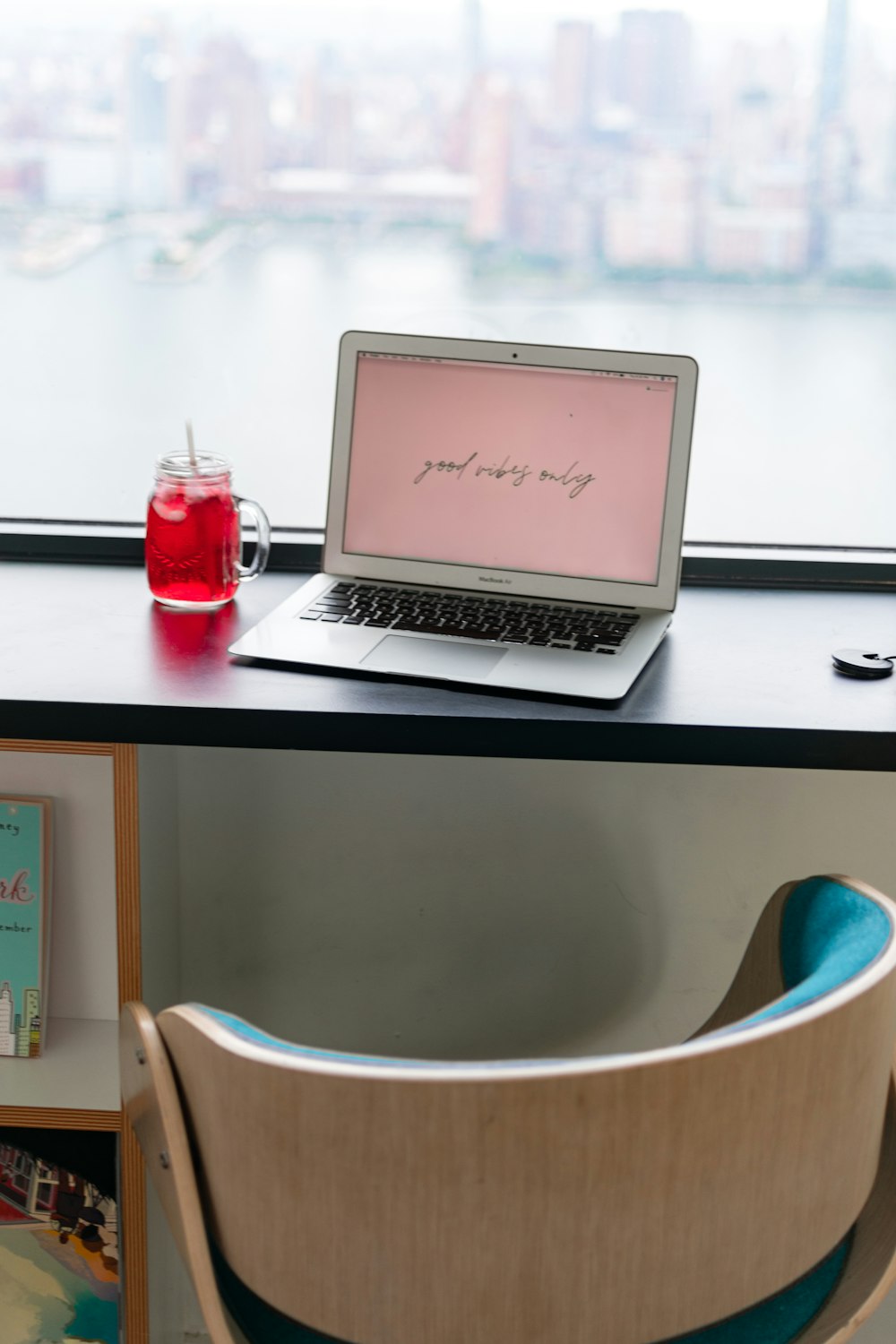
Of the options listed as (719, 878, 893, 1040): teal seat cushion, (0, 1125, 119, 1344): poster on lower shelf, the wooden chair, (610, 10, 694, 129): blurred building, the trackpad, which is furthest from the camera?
(610, 10, 694, 129): blurred building

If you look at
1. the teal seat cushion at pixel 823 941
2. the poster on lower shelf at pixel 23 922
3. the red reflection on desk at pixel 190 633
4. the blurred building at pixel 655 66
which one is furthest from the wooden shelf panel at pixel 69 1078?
Answer: the blurred building at pixel 655 66

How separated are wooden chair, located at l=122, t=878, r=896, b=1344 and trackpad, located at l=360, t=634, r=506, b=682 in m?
0.41

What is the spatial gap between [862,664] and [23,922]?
0.78 m

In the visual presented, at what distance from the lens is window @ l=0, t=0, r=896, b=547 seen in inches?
56.9

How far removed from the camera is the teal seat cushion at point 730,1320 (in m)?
0.84

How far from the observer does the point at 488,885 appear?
1.49 m

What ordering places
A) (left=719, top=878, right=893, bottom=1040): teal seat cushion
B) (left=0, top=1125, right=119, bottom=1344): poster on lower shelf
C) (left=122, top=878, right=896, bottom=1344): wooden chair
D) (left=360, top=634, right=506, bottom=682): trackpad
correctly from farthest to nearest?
(left=0, top=1125, right=119, bottom=1344): poster on lower shelf
(left=360, top=634, right=506, bottom=682): trackpad
(left=719, top=878, right=893, bottom=1040): teal seat cushion
(left=122, top=878, right=896, bottom=1344): wooden chair

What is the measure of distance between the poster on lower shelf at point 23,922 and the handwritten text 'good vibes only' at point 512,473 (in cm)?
49

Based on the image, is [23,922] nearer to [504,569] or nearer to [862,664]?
[504,569]

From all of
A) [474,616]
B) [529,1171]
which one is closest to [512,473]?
[474,616]

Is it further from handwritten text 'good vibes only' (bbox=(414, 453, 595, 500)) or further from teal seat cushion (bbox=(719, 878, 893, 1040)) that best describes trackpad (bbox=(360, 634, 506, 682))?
teal seat cushion (bbox=(719, 878, 893, 1040))

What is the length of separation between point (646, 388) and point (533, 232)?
0.32 m

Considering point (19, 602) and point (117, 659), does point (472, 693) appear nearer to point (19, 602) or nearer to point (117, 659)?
point (117, 659)

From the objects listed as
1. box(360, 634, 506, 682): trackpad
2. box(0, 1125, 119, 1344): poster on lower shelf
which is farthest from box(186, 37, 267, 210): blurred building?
box(0, 1125, 119, 1344): poster on lower shelf
